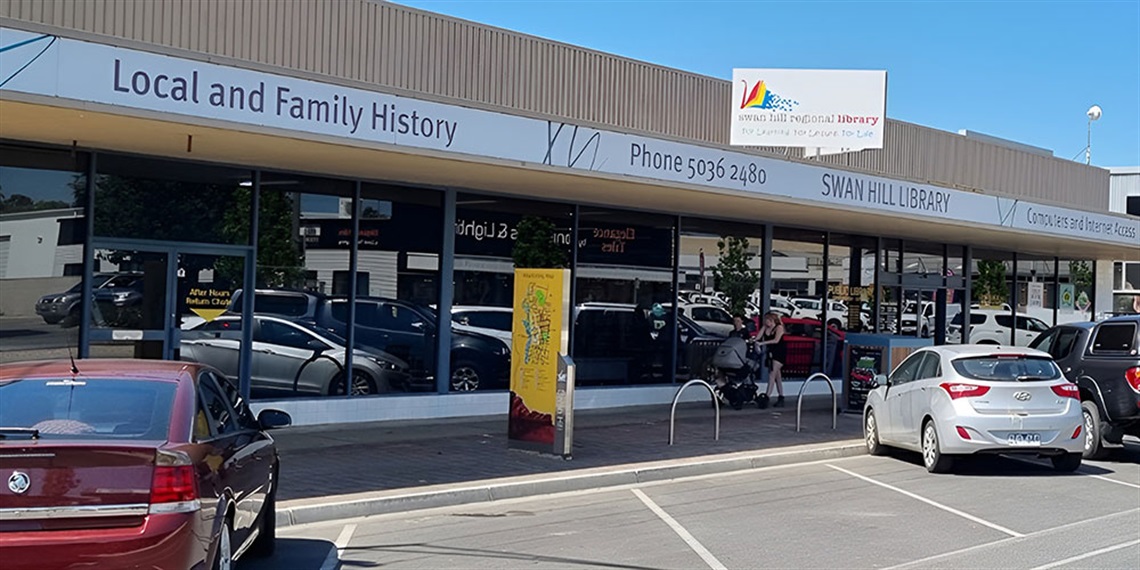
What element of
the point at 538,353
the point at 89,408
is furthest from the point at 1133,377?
the point at 89,408

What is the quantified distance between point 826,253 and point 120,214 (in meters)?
14.4

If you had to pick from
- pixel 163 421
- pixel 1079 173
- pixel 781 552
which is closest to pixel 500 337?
pixel 781 552

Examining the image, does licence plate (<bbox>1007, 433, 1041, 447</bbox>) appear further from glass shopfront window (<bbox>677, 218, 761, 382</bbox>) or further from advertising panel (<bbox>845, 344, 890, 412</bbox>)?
glass shopfront window (<bbox>677, 218, 761, 382</bbox>)

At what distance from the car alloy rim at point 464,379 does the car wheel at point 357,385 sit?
1418 mm

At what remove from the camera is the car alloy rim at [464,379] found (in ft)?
57.7

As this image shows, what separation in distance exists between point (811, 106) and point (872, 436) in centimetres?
664

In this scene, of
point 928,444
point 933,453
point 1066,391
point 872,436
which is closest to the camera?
point 1066,391

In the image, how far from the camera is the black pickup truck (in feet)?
49.9

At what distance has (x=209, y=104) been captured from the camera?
1135cm

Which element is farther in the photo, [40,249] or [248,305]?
[248,305]

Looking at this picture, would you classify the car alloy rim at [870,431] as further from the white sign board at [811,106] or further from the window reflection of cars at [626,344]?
the white sign board at [811,106]

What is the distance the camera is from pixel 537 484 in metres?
12.3

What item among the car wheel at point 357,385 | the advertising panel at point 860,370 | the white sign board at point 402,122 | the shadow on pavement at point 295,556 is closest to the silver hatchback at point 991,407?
the white sign board at point 402,122

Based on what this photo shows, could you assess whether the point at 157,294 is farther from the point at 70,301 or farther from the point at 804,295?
the point at 804,295
